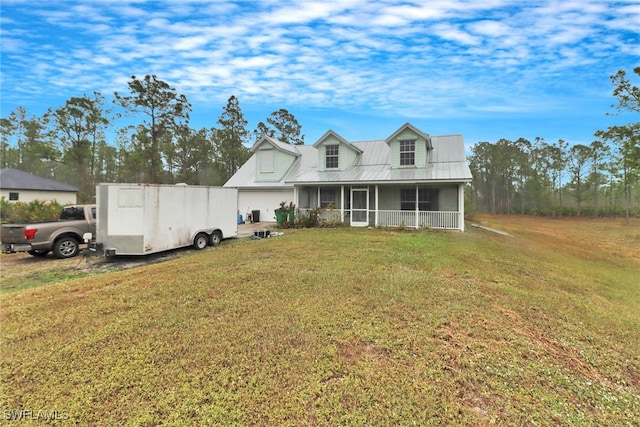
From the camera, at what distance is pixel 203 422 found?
2.41 metres

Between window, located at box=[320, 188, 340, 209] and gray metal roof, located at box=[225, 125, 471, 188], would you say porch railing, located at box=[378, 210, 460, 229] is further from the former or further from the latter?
window, located at box=[320, 188, 340, 209]

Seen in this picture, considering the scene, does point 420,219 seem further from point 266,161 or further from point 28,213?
point 28,213

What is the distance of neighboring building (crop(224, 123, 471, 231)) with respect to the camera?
15.2 m

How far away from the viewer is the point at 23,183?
25.9m

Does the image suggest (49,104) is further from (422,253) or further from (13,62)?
(422,253)

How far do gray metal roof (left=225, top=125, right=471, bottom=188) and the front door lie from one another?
922mm

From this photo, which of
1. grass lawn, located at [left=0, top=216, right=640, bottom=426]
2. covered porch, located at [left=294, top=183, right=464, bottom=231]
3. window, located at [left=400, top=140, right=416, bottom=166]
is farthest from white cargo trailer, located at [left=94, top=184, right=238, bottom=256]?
window, located at [left=400, top=140, right=416, bottom=166]

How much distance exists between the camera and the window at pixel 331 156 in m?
18.2

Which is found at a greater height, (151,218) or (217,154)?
(217,154)

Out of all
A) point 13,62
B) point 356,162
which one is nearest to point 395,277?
point 13,62

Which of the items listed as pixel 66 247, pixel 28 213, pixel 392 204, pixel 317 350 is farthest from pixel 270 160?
pixel 317 350

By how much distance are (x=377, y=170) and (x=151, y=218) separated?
11.9 metres

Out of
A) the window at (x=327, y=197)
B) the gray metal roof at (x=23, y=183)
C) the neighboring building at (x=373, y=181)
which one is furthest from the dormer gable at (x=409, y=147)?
the gray metal roof at (x=23, y=183)

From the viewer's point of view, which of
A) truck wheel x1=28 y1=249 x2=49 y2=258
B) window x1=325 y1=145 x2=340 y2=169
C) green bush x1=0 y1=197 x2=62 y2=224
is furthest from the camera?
window x1=325 y1=145 x2=340 y2=169
